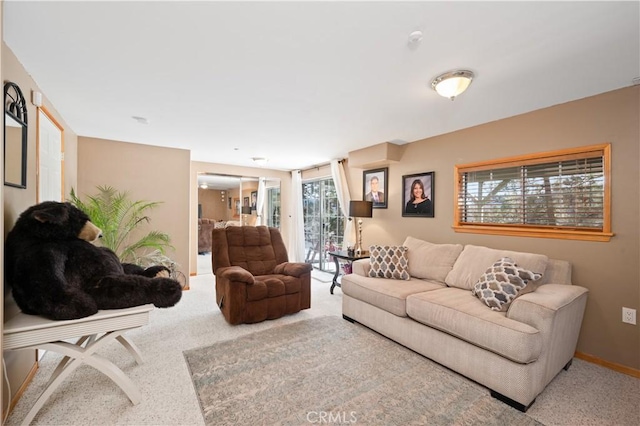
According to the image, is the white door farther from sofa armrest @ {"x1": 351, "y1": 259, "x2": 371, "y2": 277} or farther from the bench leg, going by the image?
sofa armrest @ {"x1": 351, "y1": 259, "x2": 371, "y2": 277}

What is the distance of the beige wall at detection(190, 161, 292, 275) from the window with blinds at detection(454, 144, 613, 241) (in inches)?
155

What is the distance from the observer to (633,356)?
2.14 meters

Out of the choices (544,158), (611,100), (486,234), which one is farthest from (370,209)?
(611,100)

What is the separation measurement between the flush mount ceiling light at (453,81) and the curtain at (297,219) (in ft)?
13.9

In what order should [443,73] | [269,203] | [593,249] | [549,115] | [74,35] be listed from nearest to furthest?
[74,35] → [443,73] → [593,249] → [549,115] → [269,203]

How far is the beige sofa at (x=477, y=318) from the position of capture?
1763 mm

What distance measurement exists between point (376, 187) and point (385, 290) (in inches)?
82.2

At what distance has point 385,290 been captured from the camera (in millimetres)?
2670

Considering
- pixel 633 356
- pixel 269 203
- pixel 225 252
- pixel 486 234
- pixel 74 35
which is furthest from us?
pixel 269 203

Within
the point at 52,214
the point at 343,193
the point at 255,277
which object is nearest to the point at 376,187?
the point at 343,193

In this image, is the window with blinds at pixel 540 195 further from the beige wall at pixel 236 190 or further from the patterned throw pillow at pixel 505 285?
the beige wall at pixel 236 190

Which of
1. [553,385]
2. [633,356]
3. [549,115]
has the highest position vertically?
[549,115]

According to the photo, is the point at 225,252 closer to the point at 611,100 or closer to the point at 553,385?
the point at 553,385

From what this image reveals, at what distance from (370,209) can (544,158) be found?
2.13m
